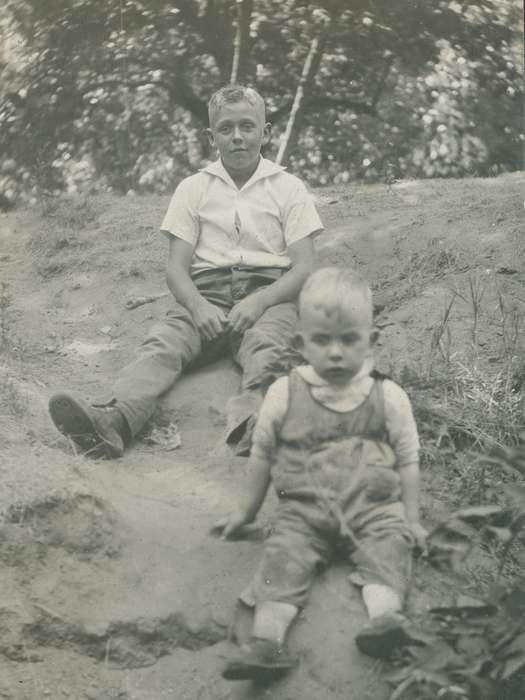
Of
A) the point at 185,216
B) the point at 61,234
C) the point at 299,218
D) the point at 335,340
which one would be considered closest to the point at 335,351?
the point at 335,340

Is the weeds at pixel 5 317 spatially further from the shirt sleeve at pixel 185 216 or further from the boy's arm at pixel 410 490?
the boy's arm at pixel 410 490

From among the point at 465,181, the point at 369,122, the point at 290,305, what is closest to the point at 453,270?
the point at 290,305

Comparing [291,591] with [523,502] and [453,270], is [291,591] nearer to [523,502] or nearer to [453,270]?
[523,502]

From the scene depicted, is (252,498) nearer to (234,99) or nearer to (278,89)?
(234,99)

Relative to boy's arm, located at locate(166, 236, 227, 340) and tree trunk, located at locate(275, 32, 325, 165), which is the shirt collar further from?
tree trunk, located at locate(275, 32, 325, 165)

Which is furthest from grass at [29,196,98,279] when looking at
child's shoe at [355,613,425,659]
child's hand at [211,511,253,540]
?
child's shoe at [355,613,425,659]

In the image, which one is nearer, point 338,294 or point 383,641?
point 383,641
